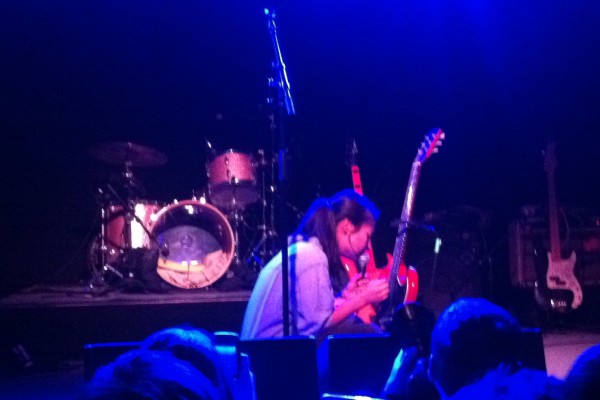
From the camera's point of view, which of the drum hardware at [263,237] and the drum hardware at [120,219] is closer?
the drum hardware at [120,219]

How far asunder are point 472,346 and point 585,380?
51cm

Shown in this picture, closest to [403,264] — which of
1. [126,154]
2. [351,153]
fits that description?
[351,153]

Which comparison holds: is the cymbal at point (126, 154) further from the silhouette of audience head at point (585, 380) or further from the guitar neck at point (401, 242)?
the silhouette of audience head at point (585, 380)

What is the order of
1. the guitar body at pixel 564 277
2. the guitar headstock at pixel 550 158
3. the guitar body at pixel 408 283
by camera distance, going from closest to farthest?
the guitar body at pixel 408 283 < the guitar body at pixel 564 277 < the guitar headstock at pixel 550 158

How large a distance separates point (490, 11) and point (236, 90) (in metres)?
3.48

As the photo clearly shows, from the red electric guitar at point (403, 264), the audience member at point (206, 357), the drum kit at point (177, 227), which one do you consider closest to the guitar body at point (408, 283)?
the red electric guitar at point (403, 264)

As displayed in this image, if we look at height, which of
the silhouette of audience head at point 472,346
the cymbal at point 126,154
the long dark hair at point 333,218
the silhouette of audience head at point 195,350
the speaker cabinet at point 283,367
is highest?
the cymbal at point 126,154

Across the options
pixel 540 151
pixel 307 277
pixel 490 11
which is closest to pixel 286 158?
pixel 307 277

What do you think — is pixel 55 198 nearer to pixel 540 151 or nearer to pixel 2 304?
pixel 2 304

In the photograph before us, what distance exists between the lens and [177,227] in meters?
8.01

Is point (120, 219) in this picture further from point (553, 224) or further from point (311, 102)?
point (553, 224)

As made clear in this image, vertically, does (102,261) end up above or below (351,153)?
below

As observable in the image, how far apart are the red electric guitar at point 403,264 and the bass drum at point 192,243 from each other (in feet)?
10.0

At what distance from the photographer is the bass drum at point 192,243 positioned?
7.41 metres
